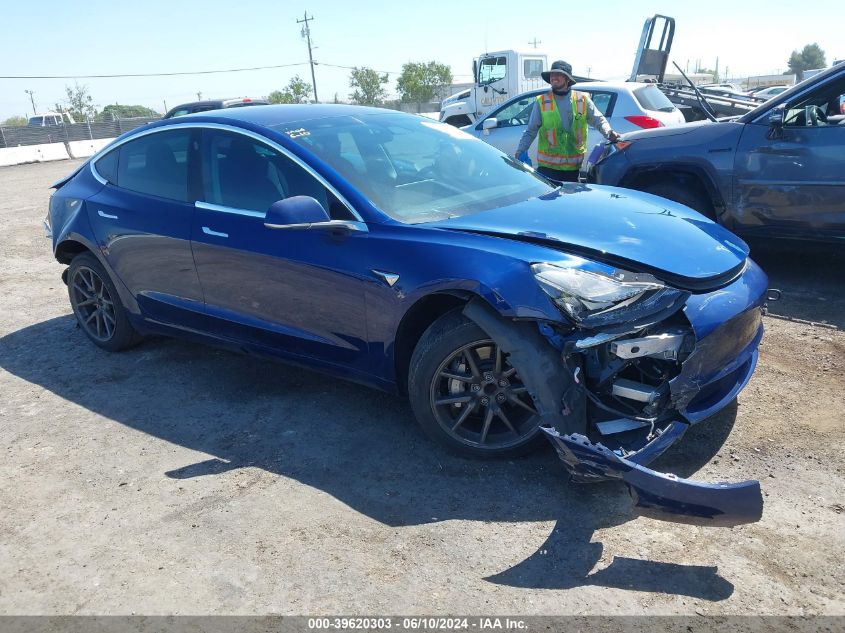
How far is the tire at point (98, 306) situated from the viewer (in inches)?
197

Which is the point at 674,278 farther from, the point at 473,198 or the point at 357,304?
the point at 357,304

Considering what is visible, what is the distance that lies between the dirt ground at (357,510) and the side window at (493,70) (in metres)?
15.7

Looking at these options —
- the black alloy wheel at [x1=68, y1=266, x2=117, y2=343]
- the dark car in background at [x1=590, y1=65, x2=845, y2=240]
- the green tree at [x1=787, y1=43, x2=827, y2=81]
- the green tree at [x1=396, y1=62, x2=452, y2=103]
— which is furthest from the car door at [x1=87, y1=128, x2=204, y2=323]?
the green tree at [x1=787, y1=43, x2=827, y2=81]

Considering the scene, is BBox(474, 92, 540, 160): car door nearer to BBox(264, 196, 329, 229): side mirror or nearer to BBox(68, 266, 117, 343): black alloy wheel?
BBox(68, 266, 117, 343): black alloy wheel

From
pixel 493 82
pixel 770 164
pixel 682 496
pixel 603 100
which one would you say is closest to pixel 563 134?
pixel 770 164

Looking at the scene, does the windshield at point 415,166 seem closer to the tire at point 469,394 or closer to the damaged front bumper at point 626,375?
the tire at point 469,394

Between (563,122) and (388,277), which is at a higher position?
(563,122)

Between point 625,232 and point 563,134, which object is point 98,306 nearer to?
point 625,232

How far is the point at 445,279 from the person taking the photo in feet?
10.4

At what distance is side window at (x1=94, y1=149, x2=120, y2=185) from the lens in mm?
4926

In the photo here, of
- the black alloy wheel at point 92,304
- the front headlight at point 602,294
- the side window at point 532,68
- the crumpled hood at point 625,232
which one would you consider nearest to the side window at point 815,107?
the crumpled hood at point 625,232

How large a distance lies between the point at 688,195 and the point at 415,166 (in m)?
3.18

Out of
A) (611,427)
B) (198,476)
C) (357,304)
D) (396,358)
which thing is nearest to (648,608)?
(611,427)

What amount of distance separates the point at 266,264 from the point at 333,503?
55.4 inches
